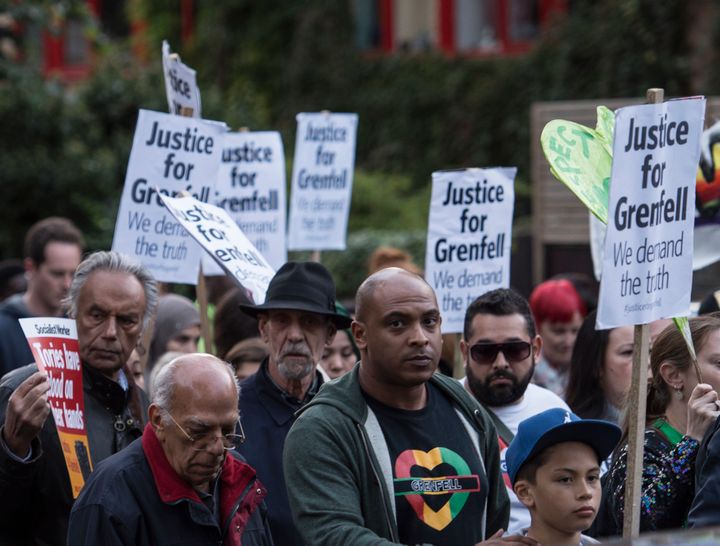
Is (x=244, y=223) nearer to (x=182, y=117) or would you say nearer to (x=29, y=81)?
(x=182, y=117)

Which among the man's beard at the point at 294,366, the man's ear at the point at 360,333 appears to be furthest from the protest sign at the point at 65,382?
the man's ear at the point at 360,333

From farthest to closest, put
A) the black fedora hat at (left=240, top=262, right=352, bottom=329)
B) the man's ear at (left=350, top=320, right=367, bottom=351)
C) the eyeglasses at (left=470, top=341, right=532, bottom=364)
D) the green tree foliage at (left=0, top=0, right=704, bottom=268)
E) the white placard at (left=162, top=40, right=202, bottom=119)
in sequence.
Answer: the green tree foliage at (left=0, top=0, right=704, bottom=268)
the white placard at (left=162, top=40, right=202, bottom=119)
the eyeglasses at (left=470, top=341, right=532, bottom=364)
the black fedora hat at (left=240, top=262, right=352, bottom=329)
the man's ear at (left=350, top=320, right=367, bottom=351)

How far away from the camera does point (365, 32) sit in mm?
21531

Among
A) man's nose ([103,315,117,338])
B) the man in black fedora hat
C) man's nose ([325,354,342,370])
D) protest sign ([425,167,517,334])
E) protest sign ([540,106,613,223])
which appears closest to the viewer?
protest sign ([540,106,613,223])

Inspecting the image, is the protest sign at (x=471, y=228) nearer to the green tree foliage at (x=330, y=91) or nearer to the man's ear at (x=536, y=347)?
the man's ear at (x=536, y=347)

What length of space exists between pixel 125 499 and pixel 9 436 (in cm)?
67

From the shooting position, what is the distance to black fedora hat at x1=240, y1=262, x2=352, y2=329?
603cm

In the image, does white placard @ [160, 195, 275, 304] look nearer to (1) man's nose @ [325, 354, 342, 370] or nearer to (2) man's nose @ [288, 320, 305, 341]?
(2) man's nose @ [288, 320, 305, 341]

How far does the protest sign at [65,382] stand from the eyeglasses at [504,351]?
6.25ft

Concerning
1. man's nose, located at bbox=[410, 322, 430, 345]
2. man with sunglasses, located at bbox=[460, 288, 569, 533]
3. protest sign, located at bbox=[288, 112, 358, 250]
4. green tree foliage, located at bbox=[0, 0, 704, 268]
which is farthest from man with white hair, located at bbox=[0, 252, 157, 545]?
green tree foliage, located at bbox=[0, 0, 704, 268]

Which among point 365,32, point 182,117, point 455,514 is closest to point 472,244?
point 182,117

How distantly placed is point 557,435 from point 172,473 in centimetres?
128

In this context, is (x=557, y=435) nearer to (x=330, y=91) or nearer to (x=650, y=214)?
Result: (x=650, y=214)

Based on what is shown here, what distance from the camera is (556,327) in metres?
8.67
